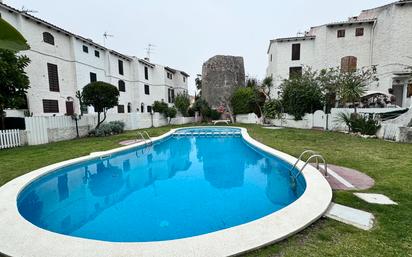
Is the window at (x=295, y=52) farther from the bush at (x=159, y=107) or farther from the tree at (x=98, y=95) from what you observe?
the tree at (x=98, y=95)

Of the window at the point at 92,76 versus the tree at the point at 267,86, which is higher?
the window at the point at 92,76

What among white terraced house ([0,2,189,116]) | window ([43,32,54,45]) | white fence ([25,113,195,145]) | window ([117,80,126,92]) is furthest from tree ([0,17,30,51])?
window ([117,80,126,92])

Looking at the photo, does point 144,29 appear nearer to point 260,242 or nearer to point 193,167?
point 193,167

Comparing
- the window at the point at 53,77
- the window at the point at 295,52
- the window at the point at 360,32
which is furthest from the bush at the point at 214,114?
the window at the point at 360,32

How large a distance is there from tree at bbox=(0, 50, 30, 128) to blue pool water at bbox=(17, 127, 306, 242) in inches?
238

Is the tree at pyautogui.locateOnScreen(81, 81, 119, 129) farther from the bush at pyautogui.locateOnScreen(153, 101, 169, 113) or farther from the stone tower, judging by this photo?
the stone tower

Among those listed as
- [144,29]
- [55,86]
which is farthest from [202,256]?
[144,29]

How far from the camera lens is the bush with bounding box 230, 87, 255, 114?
79.6 ft

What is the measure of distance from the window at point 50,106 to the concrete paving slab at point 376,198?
19.1 meters

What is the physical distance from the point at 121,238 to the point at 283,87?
1923 cm

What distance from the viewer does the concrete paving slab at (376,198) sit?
3824 millimetres

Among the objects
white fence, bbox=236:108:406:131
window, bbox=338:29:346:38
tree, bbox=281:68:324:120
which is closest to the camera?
white fence, bbox=236:108:406:131

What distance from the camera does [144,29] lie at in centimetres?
2545

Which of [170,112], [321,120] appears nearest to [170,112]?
[170,112]
